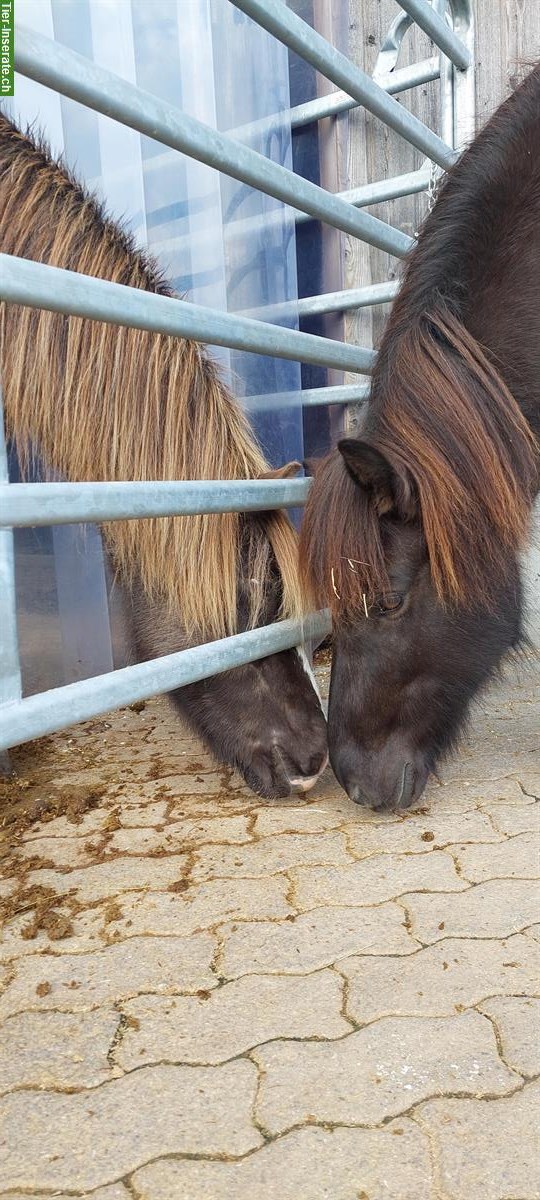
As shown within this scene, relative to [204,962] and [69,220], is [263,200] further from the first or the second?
[204,962]

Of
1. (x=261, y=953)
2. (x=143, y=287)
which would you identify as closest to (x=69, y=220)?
(x=143, y=287)

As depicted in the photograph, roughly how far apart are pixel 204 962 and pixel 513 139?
2305 millimetres

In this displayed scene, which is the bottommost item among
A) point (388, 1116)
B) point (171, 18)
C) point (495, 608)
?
point (388, 1116)

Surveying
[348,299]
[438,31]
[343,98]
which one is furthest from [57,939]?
[343,98]

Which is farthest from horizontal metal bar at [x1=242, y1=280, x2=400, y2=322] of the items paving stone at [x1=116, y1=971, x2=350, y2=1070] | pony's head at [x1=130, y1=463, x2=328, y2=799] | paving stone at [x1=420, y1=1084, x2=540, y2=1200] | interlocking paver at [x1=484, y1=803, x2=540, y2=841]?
paving stone at [x1=420, y1=1084, x2=540, y2=1200]

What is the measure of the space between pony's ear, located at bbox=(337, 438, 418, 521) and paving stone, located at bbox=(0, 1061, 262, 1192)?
4.27 feet

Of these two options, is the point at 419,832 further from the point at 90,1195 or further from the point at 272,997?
the point at 90,1195

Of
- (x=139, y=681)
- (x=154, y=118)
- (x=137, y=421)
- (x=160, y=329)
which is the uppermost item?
(x=154, y=118)

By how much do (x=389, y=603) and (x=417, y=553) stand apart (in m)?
0.15

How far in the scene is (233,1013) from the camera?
1.42m

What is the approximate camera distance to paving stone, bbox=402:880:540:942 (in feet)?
5.36

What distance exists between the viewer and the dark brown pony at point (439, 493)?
6.79 feet

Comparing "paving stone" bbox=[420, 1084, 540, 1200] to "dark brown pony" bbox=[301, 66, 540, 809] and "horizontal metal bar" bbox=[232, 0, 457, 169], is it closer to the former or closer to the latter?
"dark brown pony" bbox=[301, 66, 540, 809]

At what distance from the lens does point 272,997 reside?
146 cm
